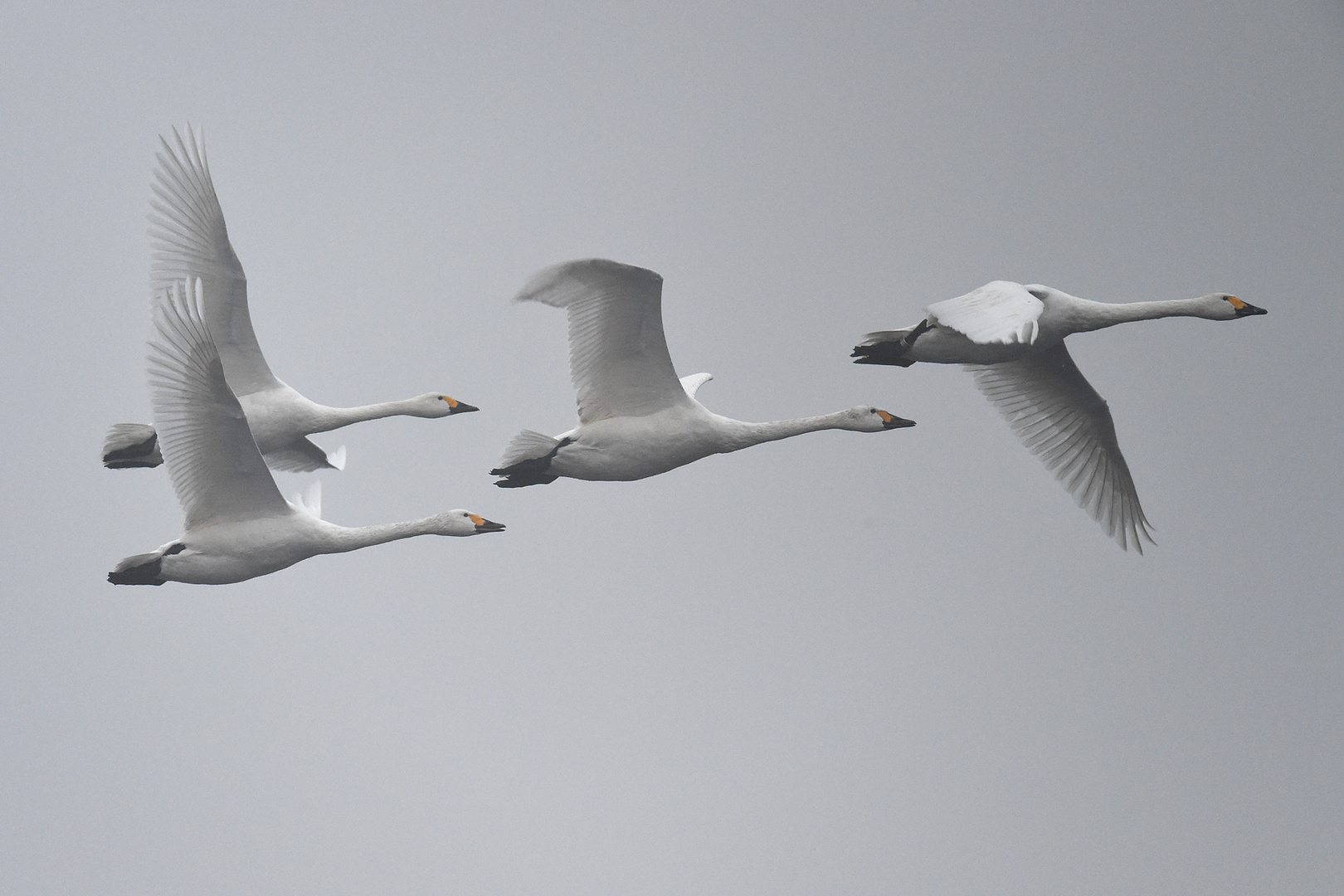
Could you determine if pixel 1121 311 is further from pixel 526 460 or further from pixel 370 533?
pixel 370 533

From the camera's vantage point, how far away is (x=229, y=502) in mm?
14875

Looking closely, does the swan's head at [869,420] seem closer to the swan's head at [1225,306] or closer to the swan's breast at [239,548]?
the swan's head at [1225,306]

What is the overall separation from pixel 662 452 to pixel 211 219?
17.9 feet

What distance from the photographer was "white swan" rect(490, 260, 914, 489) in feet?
48.3

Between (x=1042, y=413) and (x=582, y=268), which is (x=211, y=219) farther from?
(x=1042, y=413)

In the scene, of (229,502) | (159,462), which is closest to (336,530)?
(229,502)

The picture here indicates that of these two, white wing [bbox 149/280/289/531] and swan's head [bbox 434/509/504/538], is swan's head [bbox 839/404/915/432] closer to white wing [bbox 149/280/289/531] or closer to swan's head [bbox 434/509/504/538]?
swan's head [bbox 434/509/504/538]

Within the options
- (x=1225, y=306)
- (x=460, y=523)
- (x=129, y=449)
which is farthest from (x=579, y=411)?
(x=1225, y=306)

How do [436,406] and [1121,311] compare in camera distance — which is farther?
[436,406]

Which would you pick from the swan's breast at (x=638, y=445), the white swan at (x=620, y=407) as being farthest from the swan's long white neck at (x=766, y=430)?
the swan's breast at (x=638, y=445)

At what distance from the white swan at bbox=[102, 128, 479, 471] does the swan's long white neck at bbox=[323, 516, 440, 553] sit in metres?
2.25

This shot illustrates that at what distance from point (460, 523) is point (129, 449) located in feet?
12.1

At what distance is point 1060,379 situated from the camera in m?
17.1

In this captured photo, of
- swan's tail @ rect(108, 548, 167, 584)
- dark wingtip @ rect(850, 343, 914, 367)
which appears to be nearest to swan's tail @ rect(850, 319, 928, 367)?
dark wingtip @ rect(850, 343, 914, 367)
